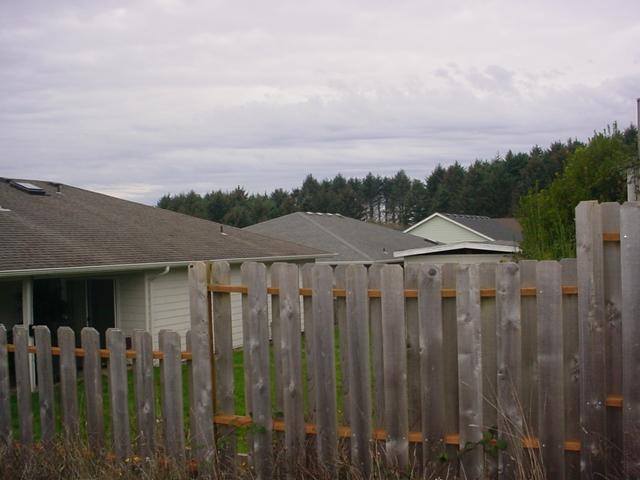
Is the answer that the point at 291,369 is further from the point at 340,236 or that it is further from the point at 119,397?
the point at 340,236

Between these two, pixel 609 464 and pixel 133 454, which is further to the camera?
pixel 133 454

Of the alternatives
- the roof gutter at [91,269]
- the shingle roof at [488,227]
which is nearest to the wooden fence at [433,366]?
the roof gutter at [91,269]

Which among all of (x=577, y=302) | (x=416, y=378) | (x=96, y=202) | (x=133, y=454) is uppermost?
(x=96, y=202)

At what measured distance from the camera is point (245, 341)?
5.27 m

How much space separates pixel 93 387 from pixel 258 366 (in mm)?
1589

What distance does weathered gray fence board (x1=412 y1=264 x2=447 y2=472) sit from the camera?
4.60 meters

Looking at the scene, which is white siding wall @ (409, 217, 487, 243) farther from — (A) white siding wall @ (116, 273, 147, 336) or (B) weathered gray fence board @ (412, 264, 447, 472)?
(B) weathered gray fence board @ (412, 264, 447, 472)

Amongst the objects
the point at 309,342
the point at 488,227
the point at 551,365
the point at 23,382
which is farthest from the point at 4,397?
the point at 488,227

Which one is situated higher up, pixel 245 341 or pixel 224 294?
pixel 224 294

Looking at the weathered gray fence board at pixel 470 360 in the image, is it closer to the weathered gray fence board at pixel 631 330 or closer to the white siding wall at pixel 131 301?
the weathered gray fence board at pixel 631 330

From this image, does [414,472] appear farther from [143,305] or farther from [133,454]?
[143,305]

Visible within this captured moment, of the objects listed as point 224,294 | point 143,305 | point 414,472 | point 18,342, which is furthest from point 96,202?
point 414,472

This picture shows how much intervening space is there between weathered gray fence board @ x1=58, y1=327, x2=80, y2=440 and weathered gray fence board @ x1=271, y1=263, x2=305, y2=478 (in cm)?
195

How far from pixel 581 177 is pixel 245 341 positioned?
62.1 ft
